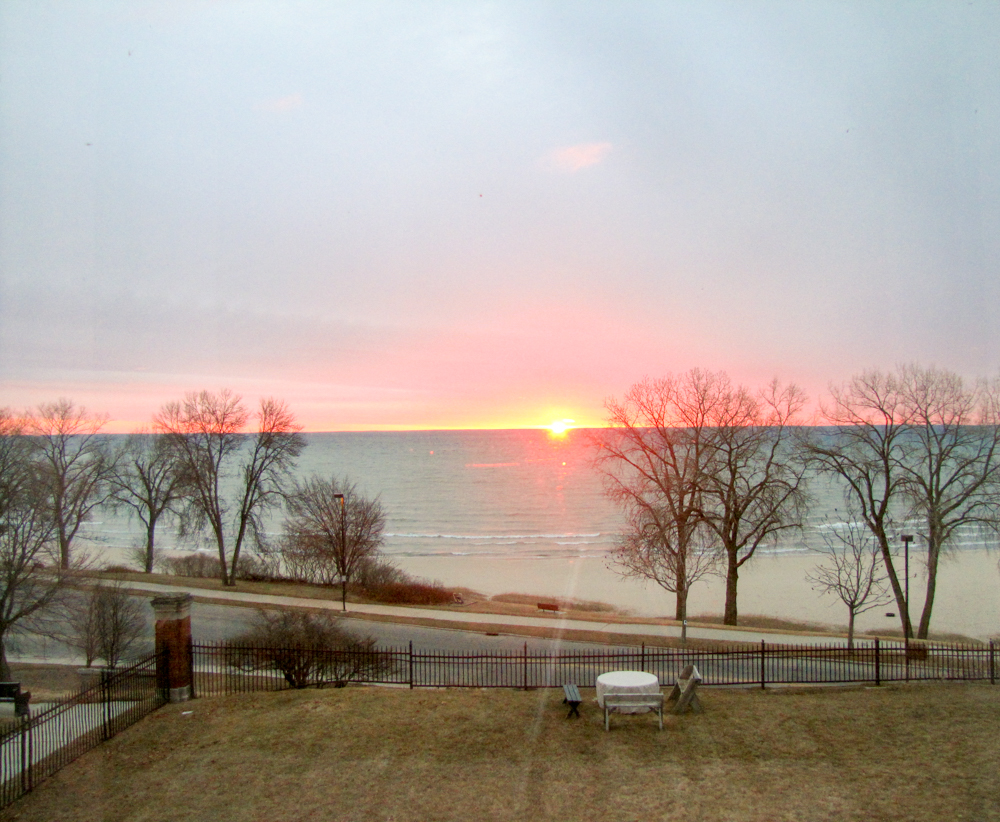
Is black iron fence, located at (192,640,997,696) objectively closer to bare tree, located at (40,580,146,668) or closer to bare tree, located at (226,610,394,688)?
bare tree, located at (226,610,394,688)

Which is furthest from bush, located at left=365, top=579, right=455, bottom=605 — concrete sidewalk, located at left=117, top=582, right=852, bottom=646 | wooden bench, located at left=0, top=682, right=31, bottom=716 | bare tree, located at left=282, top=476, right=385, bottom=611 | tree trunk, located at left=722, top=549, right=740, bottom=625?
wooden bench, located at left=0, top=682, right=31, bottom=716

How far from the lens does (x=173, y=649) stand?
14.2 m

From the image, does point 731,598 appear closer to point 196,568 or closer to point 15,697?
point 15,697

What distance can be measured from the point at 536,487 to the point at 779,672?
3465 inches

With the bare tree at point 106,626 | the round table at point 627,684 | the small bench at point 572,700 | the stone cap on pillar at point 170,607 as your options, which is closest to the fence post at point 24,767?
the stone cap on pillar at point 170,607

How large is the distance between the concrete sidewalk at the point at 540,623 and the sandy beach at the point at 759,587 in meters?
8.74

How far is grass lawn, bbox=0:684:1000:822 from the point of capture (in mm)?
9008

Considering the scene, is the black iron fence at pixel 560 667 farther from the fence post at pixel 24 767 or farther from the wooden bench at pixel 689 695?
the fence post at pixel 24 767

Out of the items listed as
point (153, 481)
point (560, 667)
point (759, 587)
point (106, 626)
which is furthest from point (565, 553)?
point (106, 626)

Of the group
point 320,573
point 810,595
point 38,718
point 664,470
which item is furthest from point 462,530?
point 38,718

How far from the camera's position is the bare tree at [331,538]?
32.9 m

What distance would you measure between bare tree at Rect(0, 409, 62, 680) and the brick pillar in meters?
7.30

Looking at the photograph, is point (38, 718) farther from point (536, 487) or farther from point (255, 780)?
point (536, 487)

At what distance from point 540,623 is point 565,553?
1142 inches
